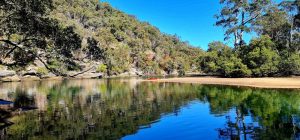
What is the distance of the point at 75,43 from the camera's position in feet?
75.1

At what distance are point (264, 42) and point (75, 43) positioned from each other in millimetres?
54500

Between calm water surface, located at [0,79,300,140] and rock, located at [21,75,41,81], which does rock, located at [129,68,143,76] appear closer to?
rock, located at [21,75,41,81]

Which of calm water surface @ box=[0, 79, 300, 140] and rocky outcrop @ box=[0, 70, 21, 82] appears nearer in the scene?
calm water surface @ box=[0, 79, 300, 140]

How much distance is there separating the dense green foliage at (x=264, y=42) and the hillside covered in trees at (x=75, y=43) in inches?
1321

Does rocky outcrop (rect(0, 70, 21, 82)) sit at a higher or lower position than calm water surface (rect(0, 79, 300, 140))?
higher

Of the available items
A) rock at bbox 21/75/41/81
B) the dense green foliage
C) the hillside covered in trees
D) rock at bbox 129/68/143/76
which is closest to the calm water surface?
the hillside covered in trees

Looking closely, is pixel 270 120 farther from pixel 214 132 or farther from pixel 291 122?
pixel 214 132

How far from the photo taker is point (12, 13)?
20.3 m

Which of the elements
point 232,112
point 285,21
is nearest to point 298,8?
point 285,21

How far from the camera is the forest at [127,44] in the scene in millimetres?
21562

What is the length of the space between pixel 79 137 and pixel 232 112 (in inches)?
549

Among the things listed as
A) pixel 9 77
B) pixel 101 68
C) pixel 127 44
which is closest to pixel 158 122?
pixel 9 77

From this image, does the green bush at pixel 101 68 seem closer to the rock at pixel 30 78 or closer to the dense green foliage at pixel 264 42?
the rock at pixel 30 78

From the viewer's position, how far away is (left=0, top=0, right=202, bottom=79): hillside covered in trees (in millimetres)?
21062
